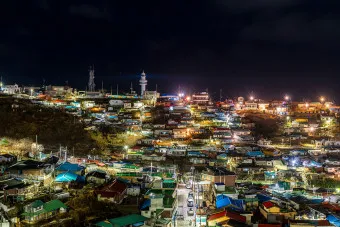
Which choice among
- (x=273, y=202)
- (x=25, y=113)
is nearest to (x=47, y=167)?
(x=273, y=202)

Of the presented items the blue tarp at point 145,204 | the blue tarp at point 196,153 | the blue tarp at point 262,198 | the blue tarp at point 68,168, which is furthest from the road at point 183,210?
the blue tarp at point 196,153

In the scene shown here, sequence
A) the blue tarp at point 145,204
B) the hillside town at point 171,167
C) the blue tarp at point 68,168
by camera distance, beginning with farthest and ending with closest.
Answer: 1. the blue tarp at point 68,168
2. the blue tarp at point 145,204
3. the hillside town at point 171,167

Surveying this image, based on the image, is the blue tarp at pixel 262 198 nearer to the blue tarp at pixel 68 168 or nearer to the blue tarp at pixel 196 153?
the blue tarp at pixel 68 168

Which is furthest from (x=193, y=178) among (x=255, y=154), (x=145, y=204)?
(x=255, y=154)

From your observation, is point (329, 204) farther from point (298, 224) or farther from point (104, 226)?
point (104, 226)

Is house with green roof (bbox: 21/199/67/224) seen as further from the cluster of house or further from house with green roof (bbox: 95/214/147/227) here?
house with green roof (bbox: 95/214/147/227)

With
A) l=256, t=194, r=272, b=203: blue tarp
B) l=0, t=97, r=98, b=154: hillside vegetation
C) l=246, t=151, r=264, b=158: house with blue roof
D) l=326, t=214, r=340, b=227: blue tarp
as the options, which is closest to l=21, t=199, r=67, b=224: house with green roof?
l=256, t=194, r=272, b=203: blue tarp
